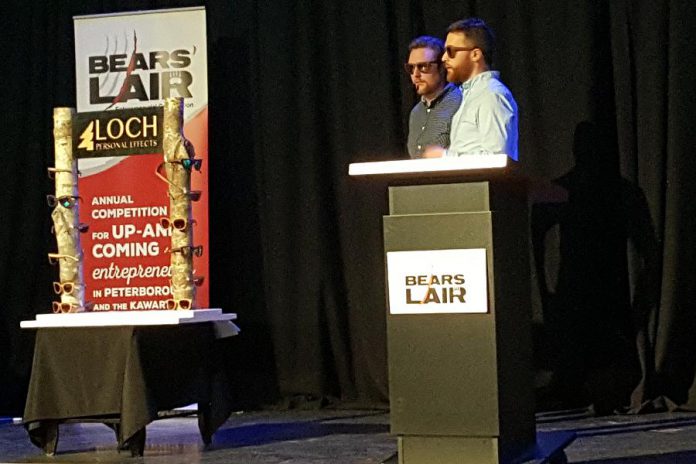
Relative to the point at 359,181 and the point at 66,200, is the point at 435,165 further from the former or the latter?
the point at 359,181

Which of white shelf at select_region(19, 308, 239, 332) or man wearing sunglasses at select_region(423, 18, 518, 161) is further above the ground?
man wearing sunglasses at select_region(423, 18, 518, 161)

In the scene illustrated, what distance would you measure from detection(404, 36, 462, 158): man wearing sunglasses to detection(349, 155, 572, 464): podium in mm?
1223

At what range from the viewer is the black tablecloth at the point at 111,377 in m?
4.12

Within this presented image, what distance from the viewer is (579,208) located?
Answer: 534cm

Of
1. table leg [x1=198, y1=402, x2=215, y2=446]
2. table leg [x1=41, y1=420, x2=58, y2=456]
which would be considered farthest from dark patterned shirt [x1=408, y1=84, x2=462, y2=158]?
table leg [x1=41, y1=420, x2=58, y2=456]

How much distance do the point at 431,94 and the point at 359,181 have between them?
50.6 inches

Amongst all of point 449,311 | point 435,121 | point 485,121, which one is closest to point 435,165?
point 485,121

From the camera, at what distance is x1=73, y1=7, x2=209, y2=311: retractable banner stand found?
5465 millimetres

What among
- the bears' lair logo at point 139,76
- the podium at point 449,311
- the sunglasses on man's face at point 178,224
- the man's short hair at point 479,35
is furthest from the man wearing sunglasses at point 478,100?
the bears' lair logo at point 139,76

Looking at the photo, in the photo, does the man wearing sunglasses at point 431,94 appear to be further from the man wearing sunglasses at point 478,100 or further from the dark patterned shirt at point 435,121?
the man wearing sunglasses at point 478,100

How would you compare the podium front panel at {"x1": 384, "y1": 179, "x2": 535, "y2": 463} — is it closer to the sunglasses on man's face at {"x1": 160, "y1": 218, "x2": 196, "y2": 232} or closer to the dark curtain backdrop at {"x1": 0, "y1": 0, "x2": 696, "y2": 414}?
the sunglasses on man's face at {"x1": 160, "y1": 218, "x2": 196, "y2": 232}

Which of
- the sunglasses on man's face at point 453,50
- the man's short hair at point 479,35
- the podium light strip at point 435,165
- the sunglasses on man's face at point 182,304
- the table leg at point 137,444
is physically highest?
the man's short hair at point 479,35

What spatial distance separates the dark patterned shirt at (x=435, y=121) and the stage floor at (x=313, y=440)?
121 cm

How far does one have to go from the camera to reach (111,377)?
4180 mm
